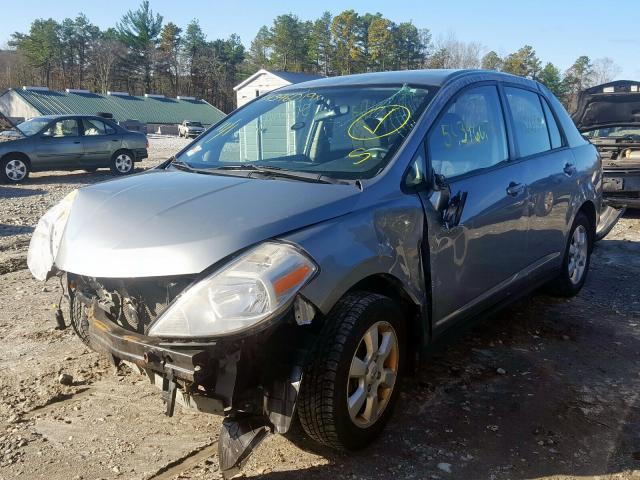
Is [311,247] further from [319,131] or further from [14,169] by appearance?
[14,169]

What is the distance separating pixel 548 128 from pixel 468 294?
1949 mm

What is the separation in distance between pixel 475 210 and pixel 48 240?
2308 millimetres

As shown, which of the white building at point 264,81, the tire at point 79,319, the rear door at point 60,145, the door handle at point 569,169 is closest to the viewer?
the tire at point 79,319

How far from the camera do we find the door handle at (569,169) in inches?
185

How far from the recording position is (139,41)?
274 feet

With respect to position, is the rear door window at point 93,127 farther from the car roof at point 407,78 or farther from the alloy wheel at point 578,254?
the alloy wheel at point 578,254

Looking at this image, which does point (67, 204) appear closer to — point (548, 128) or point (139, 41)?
point (548, 128)

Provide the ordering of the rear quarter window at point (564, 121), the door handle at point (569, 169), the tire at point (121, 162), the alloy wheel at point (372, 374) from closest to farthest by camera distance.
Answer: the alloy wheel at point (372, 374)
the door handle at point (569, 169)
the rear quarter window at point (564, 121)
the tire at point (121, 162)

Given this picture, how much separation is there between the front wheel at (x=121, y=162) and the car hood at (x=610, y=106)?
1194 centimetres

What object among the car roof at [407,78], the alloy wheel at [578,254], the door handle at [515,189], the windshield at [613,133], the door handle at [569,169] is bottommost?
the alloy wheel at [578,254]

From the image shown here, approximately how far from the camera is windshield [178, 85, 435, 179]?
10.7ft

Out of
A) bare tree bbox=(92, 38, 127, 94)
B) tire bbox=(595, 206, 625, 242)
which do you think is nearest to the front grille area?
tire bbox=(595, 206, 625, 242)

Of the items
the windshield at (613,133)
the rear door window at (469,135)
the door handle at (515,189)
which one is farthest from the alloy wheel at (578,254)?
the windshield at (613,133)

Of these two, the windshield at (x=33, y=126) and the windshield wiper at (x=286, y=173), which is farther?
the windshield at (x=33, y=126)
